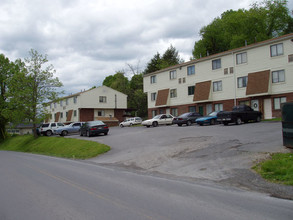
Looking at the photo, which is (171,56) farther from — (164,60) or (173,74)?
(173,74)

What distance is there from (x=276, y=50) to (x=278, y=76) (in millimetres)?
2928

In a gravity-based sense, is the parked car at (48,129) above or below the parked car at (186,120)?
below

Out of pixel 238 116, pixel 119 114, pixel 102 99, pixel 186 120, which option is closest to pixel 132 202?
pixel 238 116

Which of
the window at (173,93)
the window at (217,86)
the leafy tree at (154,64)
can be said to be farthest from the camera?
the leafy tree at (154,64)

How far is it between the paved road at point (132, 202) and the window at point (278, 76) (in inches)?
1051

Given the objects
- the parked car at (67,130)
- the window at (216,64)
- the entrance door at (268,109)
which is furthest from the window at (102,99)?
the entrance door at (268,109)

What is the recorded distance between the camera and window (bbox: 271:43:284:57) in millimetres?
30859

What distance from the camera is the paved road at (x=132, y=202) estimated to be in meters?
5.36

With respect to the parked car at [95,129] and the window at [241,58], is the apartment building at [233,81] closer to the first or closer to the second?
the window at [241,58]

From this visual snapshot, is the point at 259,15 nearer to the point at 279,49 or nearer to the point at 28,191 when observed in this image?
the point at 279,49

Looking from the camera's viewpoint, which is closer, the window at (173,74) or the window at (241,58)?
the window at (241,58)

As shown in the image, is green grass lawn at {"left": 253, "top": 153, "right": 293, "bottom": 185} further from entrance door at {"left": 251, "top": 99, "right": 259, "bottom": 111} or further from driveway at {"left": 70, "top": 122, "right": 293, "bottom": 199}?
entrance door at {"left": 251, "top": 99, "right": 259, "bottom": 111}

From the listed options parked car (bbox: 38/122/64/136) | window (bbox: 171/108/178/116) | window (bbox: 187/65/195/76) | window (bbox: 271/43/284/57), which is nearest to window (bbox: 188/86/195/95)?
window (bbox: 187/65/195/76)

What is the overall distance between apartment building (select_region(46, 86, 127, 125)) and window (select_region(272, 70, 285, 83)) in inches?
1380
